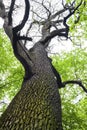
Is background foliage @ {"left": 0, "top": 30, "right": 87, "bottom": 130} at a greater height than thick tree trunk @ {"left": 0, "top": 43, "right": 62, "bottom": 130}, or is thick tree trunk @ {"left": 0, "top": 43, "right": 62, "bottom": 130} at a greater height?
background foliage @ {"left": 0, "top": 30, "right": 87, "bottom": 130}

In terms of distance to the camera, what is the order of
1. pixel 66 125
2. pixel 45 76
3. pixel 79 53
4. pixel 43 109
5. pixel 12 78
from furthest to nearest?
pixel 79 53
pixel 12 78
pixel 66 125
pixel 45 76
pixel 43 109

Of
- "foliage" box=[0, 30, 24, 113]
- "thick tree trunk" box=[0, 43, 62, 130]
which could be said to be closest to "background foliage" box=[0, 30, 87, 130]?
"foliage" box=[0, 30, 24, 113]

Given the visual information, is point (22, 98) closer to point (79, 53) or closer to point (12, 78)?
point (12, 78)

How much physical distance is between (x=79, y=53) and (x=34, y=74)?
29.2ft

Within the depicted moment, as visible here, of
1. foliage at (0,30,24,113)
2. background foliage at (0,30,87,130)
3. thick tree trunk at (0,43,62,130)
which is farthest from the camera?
foliage at (0,30,24,113)

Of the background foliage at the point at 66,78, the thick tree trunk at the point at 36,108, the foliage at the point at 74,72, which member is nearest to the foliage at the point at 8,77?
the background foliage at the point at 66,78

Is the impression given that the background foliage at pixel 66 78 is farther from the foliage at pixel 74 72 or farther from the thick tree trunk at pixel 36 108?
the thick tree trunk at pixel 36 108

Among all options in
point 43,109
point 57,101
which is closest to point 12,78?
point 57,101

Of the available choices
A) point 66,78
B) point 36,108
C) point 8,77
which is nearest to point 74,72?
point 66,78

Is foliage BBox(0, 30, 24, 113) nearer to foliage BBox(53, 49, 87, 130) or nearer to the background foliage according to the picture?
the background foliage

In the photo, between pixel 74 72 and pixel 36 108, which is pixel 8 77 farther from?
pixel 36 108

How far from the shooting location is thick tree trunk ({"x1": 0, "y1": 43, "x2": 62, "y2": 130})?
3191 mm

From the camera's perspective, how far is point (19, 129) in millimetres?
3008

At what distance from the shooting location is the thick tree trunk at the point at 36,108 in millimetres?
3191
